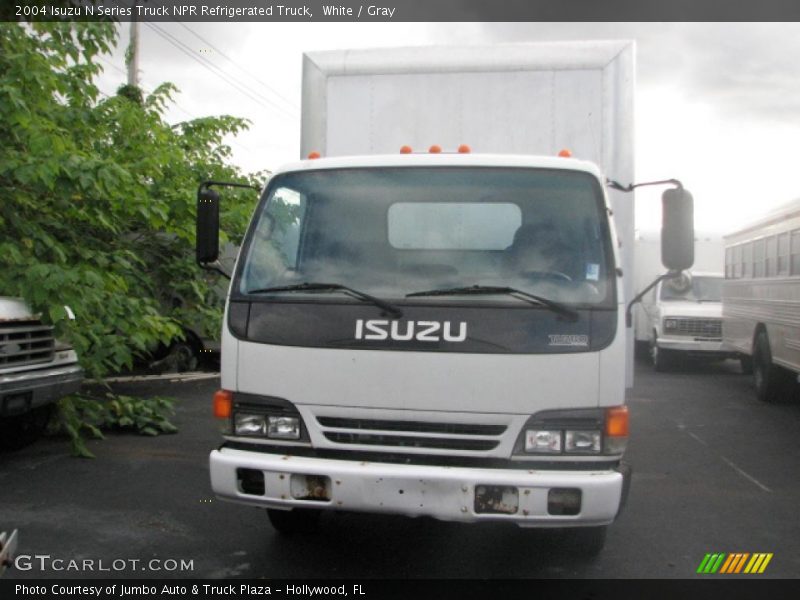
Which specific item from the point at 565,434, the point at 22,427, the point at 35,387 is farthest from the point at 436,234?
the point at 22,427

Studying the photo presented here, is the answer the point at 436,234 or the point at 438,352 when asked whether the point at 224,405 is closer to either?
the point at 438,352

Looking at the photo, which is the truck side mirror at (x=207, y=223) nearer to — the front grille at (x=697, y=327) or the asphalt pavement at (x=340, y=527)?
the asphalt pavement at (x=340, y=527)

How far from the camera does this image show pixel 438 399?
4.09 m

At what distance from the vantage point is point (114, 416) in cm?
877

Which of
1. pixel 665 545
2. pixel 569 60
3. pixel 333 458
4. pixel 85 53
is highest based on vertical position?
pixel 85 53

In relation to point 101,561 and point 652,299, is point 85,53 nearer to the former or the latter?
point 101,561

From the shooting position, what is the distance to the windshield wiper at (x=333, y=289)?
4.19 m

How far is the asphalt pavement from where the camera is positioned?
4.76 meters

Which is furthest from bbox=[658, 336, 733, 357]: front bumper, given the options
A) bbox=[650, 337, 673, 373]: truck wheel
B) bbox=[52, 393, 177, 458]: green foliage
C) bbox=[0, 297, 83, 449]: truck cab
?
bbox=[0, 297, 83, 449]: truck cab

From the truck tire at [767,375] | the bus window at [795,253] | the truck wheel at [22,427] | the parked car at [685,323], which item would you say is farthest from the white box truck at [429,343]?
the parked car at [685,323]

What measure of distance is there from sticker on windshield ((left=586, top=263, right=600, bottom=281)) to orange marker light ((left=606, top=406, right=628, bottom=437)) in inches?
25.9

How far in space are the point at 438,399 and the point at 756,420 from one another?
24.4 feet

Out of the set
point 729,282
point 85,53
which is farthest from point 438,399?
point 729,282

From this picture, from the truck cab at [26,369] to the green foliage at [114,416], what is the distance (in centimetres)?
47
